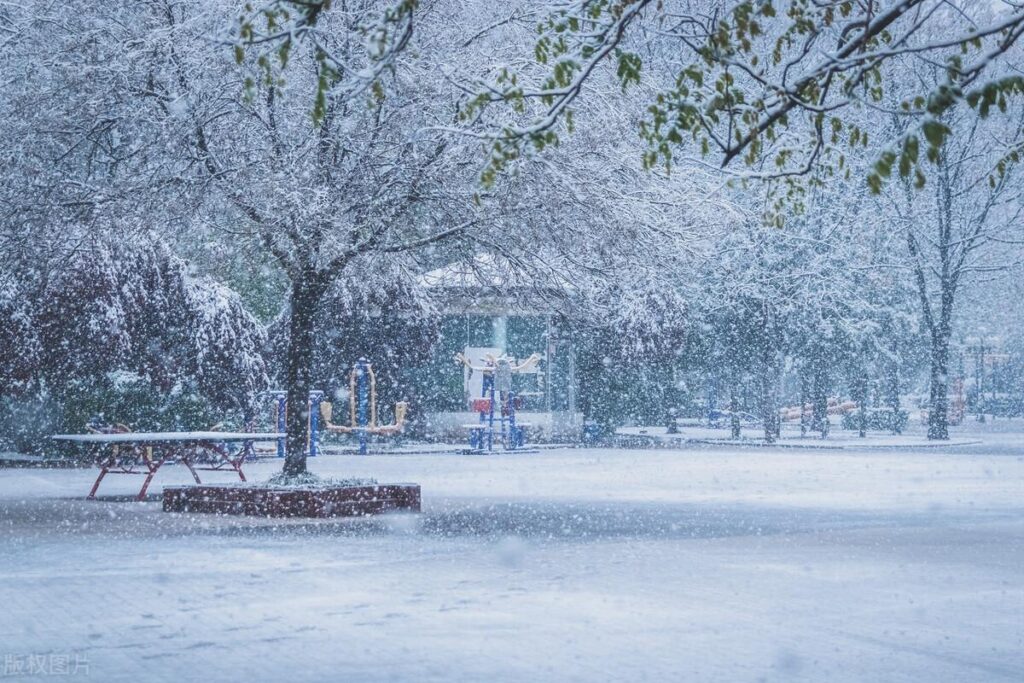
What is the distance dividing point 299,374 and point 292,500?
189 centimetres

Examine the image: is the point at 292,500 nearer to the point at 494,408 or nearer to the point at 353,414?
the point at 353,414

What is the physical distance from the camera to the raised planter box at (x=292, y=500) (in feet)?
59.5

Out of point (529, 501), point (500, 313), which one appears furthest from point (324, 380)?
point (529, 501)

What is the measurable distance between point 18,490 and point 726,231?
467 inches

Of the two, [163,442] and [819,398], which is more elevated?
[819,398]

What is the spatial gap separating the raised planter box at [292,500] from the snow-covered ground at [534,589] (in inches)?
13.5

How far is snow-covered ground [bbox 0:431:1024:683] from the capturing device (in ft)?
28.1

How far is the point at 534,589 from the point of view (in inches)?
458

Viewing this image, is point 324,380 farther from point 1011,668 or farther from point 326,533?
point 1011,668

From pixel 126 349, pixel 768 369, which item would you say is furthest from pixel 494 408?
pixel 126 349

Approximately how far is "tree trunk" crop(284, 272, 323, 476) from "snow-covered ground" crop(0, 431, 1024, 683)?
4.59 feet

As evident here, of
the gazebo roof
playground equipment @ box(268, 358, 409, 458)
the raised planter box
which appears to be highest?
the gazebo roof

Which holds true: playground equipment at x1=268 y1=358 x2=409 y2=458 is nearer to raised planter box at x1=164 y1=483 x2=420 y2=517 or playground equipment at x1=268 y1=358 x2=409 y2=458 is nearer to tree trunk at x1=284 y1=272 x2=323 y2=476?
tree trunk at x1=284 y1=272 x2=323 y2=476

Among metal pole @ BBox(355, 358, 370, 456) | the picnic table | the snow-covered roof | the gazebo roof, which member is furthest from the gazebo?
the snow-covered roof
